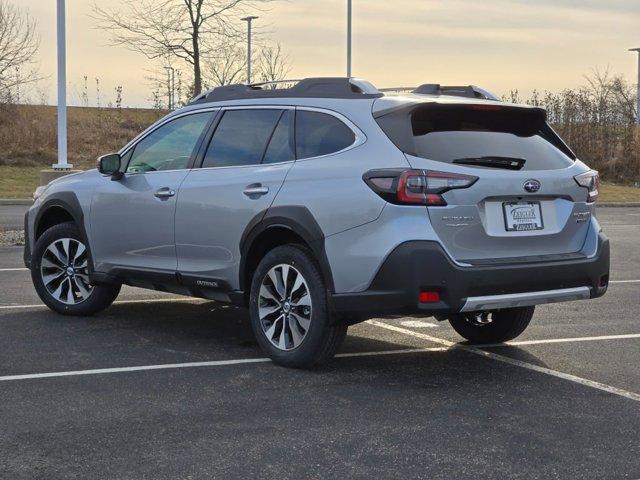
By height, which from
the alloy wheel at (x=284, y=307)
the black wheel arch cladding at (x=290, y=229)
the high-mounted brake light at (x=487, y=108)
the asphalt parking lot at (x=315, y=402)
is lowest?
the asphalt parking lot at (x=315, y=402)

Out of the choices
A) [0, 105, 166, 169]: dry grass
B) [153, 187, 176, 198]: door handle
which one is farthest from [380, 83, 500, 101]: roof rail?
[0, 105, 166, 169]: dry grass

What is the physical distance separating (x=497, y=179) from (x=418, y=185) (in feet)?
1.69

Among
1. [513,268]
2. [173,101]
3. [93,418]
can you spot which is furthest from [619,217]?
[173,101]

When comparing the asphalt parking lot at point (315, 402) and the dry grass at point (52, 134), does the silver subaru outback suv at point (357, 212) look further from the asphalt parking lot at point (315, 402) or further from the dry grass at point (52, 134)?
the dry grass at point (52, 134)

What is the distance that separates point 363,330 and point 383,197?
2290 millimetres

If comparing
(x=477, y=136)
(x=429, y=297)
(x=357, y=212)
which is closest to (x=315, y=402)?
(x=429, y=297)

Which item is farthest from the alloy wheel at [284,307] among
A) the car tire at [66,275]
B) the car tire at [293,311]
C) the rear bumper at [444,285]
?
the car tire at [66,275]

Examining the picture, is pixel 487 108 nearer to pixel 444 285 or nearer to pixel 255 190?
pixel 444 285

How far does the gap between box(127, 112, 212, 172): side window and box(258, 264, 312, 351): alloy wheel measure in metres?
1.35

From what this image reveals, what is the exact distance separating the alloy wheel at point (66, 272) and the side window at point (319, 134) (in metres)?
2.52

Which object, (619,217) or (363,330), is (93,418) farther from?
(619,217)

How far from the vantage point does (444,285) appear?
5.84 m

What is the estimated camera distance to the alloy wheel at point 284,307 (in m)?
6.39

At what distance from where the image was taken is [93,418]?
528 cm
